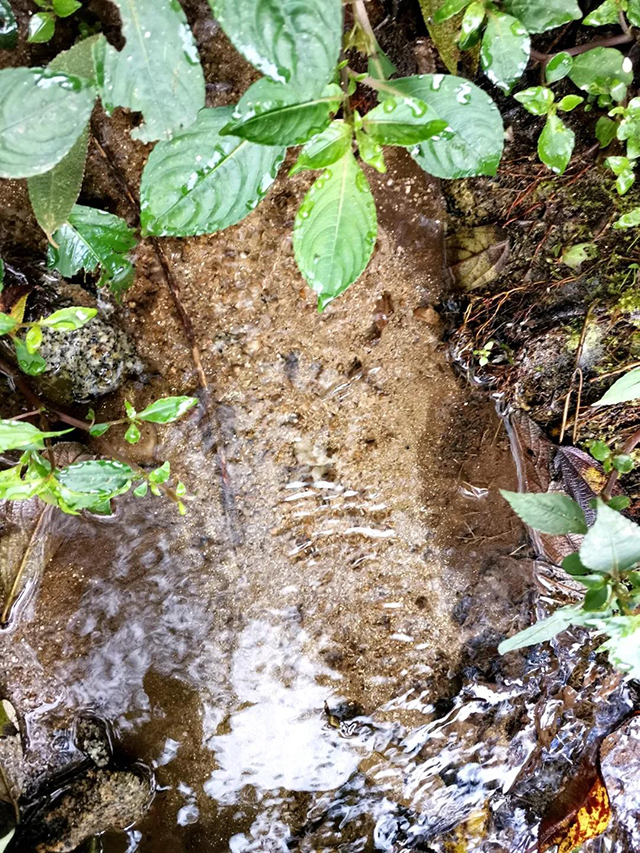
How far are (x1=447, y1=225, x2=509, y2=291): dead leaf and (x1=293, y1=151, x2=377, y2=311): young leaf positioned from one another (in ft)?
2.05

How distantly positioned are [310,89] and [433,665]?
1.95 m

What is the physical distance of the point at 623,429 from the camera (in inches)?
90.6

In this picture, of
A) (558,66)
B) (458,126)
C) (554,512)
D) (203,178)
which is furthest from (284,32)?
(554,512)

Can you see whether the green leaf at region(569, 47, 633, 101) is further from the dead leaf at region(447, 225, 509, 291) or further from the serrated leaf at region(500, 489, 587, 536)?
the serrated leaf at region(500, 489, 587, 536)

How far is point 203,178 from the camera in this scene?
5.18ft

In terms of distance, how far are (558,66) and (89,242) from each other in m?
1.41

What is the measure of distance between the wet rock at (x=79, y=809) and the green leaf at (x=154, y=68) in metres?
2.05

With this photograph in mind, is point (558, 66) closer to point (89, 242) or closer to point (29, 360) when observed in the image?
point (89, 242)

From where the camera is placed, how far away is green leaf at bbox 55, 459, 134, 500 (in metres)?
1.71

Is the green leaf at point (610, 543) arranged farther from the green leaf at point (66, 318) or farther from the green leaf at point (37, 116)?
the green leaf at point (37, 116)

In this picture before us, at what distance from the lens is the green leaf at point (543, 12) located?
5.53 feet

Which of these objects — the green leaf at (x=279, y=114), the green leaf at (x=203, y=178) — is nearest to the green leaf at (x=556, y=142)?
the green leaf at (x=279, y=114)

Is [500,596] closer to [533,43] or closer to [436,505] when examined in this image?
[436,505]

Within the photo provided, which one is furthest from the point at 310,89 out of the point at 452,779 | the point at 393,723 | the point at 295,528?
the point at 452,779
